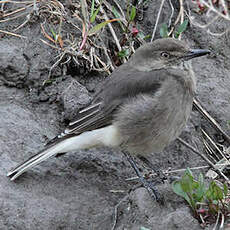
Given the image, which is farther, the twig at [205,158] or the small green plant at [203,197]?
the twig at [205,158]

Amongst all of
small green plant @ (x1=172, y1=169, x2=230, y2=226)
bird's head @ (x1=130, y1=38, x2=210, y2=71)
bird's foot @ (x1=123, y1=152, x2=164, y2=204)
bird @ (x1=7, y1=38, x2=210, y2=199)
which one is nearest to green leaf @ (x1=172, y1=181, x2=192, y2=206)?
small green plant @ (x1=172, y1=169, x2=230, y2=226)

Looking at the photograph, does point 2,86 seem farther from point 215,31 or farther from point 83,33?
point 215,31

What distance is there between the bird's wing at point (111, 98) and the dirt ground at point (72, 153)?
0.43 meters

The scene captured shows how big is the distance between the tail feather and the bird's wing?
0.57 feet

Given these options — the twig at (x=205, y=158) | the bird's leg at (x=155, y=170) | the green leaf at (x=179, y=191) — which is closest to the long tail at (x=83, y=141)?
the bird's leg at (x=155, y=170)

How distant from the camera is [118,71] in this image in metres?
5.78

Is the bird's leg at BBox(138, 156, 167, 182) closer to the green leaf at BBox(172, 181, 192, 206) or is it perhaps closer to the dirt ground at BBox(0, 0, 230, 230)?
the dirt ground at BBox(0, 0, 230, 230)

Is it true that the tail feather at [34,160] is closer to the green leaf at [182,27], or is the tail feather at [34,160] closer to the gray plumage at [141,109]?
the gray plumage at [141,109]

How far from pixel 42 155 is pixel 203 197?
1.77 metres

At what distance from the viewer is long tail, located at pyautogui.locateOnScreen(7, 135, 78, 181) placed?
5059 millimetres

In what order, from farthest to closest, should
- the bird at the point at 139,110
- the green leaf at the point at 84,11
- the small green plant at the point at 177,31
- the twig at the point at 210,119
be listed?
the small green plant at the point at 177,31
the twig at the point at 210,119
the green leaf at the point at 84,11
the bird at the point at 139,110

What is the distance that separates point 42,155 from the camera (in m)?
5.21

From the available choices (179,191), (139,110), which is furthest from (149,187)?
(139,110)

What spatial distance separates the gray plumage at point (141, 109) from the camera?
529 centimetres
